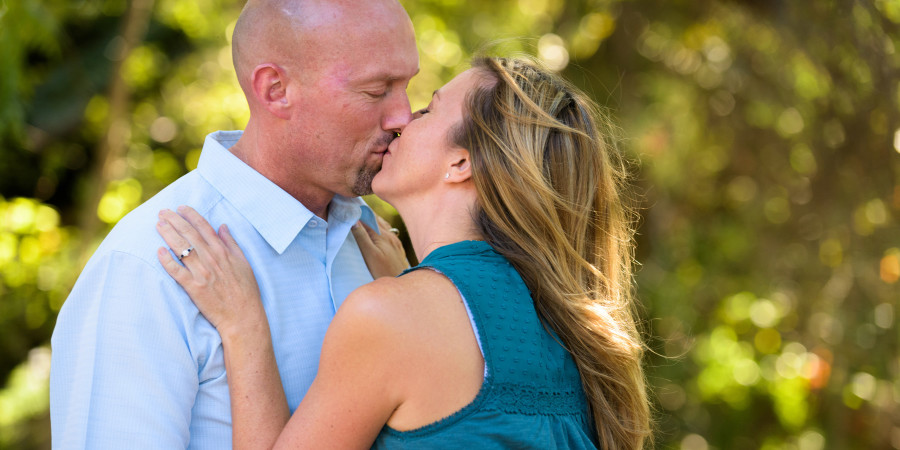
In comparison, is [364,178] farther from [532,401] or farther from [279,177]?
[532,401]

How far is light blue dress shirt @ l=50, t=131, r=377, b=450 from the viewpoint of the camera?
160cm

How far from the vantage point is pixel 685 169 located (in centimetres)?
596

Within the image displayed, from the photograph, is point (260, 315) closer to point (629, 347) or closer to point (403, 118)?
point (403, 118)

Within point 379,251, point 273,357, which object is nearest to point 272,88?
point 379,251

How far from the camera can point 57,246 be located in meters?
4.97

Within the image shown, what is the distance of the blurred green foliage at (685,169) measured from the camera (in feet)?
15.0

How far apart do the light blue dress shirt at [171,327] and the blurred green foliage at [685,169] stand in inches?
81.4

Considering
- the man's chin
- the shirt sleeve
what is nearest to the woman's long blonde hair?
the man's chin

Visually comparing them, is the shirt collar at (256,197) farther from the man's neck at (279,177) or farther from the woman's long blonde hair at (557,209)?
the woman's long blonde hair at (557,209)

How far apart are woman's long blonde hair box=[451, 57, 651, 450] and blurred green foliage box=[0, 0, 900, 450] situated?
2225 millimetres

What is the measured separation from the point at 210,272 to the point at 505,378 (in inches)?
28.0

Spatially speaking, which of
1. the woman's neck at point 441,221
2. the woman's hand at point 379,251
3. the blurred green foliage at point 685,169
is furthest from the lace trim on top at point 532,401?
the blurred green foliage at point 685,169

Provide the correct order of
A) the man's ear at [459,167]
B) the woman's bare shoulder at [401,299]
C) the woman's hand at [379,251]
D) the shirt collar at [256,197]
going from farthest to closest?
the woman's hand at [379,251] < the shirt collar at [256,197] < the man's ear at [459,167] < the woman's bare shoulder at [401,299]

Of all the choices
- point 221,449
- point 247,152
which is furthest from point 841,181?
point 221,449
